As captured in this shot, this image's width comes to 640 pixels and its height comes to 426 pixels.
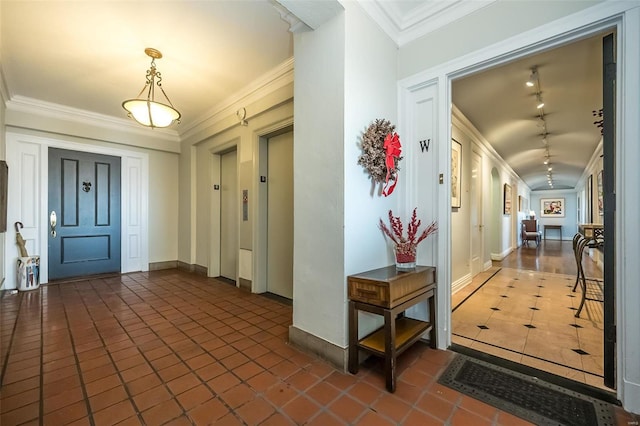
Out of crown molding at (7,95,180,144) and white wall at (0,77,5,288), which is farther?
crown molding at (7,95,180,144)

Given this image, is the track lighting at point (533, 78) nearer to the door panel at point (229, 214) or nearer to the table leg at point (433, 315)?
the table leg at point (433, 315)

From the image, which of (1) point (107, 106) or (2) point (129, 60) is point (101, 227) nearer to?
(1) point (107, 106)

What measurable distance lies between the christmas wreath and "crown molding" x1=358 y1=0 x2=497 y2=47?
2.93ft

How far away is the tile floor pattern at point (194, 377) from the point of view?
1.47m

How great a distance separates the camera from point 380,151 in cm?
209

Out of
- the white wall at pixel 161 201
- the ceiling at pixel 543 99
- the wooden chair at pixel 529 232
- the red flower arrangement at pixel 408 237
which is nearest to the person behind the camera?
the red flower arrangement at pixel 408 237

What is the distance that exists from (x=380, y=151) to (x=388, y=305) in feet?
3.74

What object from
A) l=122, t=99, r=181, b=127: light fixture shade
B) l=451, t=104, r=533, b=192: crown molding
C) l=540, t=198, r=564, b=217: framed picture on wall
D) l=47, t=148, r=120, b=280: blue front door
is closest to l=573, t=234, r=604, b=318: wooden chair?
l=451, t=104, r=533, b=192: crown molding

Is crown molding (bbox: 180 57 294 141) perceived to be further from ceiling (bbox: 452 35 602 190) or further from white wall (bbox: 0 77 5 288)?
white wall (bbox: 0 77 5 288)

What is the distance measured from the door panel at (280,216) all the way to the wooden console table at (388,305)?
1.71m

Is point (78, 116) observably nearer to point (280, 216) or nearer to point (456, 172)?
point (280, 216)

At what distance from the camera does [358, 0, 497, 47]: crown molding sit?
212 cm

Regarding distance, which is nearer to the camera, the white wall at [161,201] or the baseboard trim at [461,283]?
the baseboard trim at [461,283]

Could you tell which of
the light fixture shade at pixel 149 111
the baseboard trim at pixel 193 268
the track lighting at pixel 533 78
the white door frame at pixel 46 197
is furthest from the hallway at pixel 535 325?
the white door frame at pixel 46 197
